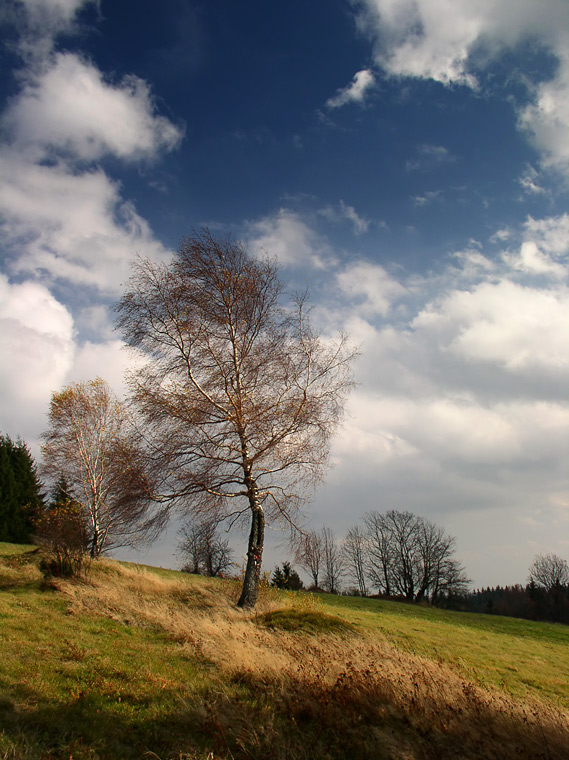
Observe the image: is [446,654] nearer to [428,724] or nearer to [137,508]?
[428,724]

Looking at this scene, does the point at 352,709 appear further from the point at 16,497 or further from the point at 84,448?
the point at 16,497

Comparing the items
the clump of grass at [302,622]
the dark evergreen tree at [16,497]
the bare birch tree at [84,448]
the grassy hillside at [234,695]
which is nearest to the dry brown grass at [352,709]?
the grassy hillside at [234,695]

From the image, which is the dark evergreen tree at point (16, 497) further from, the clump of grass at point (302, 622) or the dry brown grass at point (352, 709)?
the dry brown grass at point (352, 709)

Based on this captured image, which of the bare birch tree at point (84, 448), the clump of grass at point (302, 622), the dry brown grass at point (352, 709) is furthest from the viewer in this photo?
the bare birch tree at point (84, 448)

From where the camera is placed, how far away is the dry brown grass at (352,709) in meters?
4.87

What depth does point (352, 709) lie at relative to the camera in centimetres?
563

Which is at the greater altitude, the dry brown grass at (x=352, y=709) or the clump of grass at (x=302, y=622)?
the dry brown grass at (x=352, y=709)

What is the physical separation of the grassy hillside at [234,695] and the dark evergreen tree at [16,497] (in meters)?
24.9

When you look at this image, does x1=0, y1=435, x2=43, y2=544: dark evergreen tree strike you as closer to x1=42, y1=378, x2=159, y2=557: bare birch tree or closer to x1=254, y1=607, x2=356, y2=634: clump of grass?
x1=42, y1=378, x2=159, y2=557: bare birch tree

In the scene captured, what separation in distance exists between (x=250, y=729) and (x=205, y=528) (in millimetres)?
7846

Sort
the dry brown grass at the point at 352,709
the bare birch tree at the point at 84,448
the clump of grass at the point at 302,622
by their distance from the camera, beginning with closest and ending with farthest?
the dry brown grass at the point at 352,709, the clump of grass at the point at 302,622, the bare birch tree at the point at 84,448

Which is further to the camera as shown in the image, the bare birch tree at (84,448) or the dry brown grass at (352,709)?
the bare birch tree at (84,448)

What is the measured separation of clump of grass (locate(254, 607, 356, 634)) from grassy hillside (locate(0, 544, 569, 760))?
0.10 metres

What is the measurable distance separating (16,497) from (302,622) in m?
30.1
